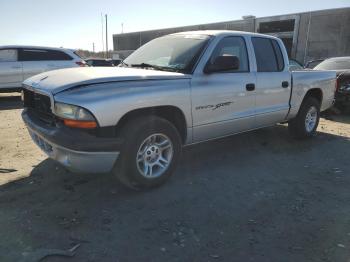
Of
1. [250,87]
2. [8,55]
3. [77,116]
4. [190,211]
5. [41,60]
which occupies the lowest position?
[190,211]

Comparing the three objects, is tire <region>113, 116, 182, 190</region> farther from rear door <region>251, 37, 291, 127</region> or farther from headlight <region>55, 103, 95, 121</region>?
rear door <region>251, 37, 291, 127</region>

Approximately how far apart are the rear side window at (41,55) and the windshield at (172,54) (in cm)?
693

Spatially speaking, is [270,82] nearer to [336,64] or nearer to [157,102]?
[157,102]

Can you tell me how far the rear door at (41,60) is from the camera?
10.7 metres

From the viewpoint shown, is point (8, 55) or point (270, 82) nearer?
point (270, 82)

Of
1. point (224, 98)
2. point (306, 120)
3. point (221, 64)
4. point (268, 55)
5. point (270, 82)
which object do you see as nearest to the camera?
point (221, 64)

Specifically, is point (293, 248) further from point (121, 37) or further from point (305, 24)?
point (121, 37)

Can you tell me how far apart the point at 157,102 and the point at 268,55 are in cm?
250

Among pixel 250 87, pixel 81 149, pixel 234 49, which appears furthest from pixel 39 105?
pixel 250 87

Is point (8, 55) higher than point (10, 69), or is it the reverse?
point (8, 55)

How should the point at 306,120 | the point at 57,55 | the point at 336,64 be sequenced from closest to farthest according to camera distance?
the point at 306,120
the point at 336,64
the point at 57,55

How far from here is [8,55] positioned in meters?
10.6

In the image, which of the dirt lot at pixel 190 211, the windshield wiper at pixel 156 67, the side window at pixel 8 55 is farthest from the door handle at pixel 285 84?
the side window at pixel 8 55

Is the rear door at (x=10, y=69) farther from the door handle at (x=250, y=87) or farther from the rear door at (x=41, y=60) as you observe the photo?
the door handle at (x=250, y=87)
